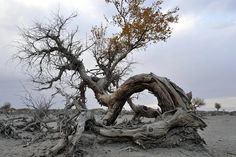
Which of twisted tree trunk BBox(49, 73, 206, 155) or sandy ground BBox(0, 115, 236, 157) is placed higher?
twisted tree trunk BBox(49, 73, 206, 155)

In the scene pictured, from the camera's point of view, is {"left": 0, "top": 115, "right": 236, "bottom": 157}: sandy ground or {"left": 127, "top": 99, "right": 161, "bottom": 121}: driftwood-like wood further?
{"left": 127, "top": 99, "right": 161, "bottom": 121}: driftwood-like wood

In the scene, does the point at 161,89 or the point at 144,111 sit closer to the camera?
the point at 161,89

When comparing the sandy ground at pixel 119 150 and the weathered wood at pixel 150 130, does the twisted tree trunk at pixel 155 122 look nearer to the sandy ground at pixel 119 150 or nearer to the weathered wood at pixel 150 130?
the weathered wood at pixel 150 130

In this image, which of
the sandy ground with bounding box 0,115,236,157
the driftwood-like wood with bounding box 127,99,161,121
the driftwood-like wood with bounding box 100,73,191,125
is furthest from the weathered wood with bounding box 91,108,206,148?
the driftwood-like wood with bounding box 127,99,161,121

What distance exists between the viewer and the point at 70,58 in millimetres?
16188

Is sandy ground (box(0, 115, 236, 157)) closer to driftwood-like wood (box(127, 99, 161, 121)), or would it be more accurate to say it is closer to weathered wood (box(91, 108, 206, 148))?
weathered wood (box(91, 108, 206, 148))

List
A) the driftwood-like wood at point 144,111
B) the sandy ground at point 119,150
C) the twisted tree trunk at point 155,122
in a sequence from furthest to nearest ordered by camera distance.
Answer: the driftwood-like wood at point 144,111 < the twisted tree trunk at point 155,122 < the sandy ground at point 119,150

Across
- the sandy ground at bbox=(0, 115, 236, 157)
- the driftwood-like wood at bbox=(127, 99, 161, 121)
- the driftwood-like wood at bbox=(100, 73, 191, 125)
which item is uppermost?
the driftwood-like wood at bbox=(100, 73, 191, 125)

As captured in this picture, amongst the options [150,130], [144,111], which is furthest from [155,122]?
[144,111]

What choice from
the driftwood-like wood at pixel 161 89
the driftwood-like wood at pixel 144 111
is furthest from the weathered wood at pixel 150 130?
the driftwood-like wood at pixel 144 111

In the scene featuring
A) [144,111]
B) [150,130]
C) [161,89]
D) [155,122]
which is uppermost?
[161,89]

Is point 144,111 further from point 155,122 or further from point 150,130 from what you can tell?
point 150,130

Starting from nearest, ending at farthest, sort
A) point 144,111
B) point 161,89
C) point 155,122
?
1. point 155,122
2. point 161,89
3. point 144,111

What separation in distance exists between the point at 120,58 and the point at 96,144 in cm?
709
